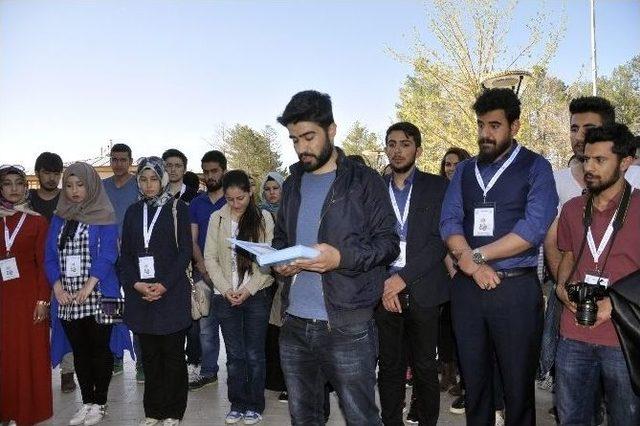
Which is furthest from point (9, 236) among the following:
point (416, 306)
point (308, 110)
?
point (416, 306)

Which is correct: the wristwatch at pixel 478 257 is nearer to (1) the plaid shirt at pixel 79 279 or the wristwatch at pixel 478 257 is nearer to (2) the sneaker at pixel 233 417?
(2) the sneaker at pixel 233 417

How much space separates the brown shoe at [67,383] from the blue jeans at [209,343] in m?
1.21

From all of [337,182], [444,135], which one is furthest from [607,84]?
[337,182]

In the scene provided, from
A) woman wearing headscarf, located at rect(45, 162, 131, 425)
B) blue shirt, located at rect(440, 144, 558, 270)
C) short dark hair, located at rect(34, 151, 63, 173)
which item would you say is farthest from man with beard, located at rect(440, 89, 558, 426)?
short dark hair, located at rect(34, 151, 63, 173)

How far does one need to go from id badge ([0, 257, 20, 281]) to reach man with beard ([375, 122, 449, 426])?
8.99ft

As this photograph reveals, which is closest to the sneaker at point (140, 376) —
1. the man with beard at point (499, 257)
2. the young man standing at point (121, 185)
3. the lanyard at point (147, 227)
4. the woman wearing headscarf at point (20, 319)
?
the young man standing at point (121, 185)

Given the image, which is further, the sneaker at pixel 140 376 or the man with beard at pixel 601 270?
the sneaker at pixel 140 376

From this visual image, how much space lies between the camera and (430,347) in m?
3.53

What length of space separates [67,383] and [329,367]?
361cm

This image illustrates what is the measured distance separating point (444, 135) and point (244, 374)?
13.1m

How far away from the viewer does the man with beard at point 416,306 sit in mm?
3500

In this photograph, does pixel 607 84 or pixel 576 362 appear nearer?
pixel 576 362

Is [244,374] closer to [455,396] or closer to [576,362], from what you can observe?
[455,396]

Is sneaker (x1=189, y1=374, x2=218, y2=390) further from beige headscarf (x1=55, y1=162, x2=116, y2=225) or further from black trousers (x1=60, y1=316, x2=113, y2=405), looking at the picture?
beige headscarf (x1=55, y1=162, x2=116, y2=225)
